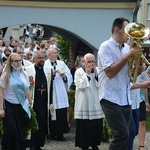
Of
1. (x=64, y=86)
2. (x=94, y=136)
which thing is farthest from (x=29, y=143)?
(x=64, y=86)

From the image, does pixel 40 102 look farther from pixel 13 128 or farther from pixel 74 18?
pixel 74 18

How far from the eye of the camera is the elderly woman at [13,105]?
24.3 ft

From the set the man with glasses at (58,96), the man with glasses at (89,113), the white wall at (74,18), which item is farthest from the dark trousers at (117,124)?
the white wall at (74,18)

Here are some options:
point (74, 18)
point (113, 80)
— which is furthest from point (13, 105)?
point (74, 18)

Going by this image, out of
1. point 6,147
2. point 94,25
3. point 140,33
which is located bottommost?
point 6,147

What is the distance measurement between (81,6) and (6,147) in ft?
18.2

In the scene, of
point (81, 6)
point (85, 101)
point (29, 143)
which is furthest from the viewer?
point (81, 6)

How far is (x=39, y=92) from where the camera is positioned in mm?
9094

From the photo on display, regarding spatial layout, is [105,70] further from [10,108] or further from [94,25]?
[94,25]

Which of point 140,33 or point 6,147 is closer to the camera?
point 140,33

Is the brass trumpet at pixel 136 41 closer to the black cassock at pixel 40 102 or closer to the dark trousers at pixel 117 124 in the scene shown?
the dark trousers at pixel 117 124

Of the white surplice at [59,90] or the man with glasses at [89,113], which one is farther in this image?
the white surplice at [59,90]

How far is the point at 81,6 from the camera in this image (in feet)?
40.0

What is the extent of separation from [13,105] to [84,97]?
1837mm
